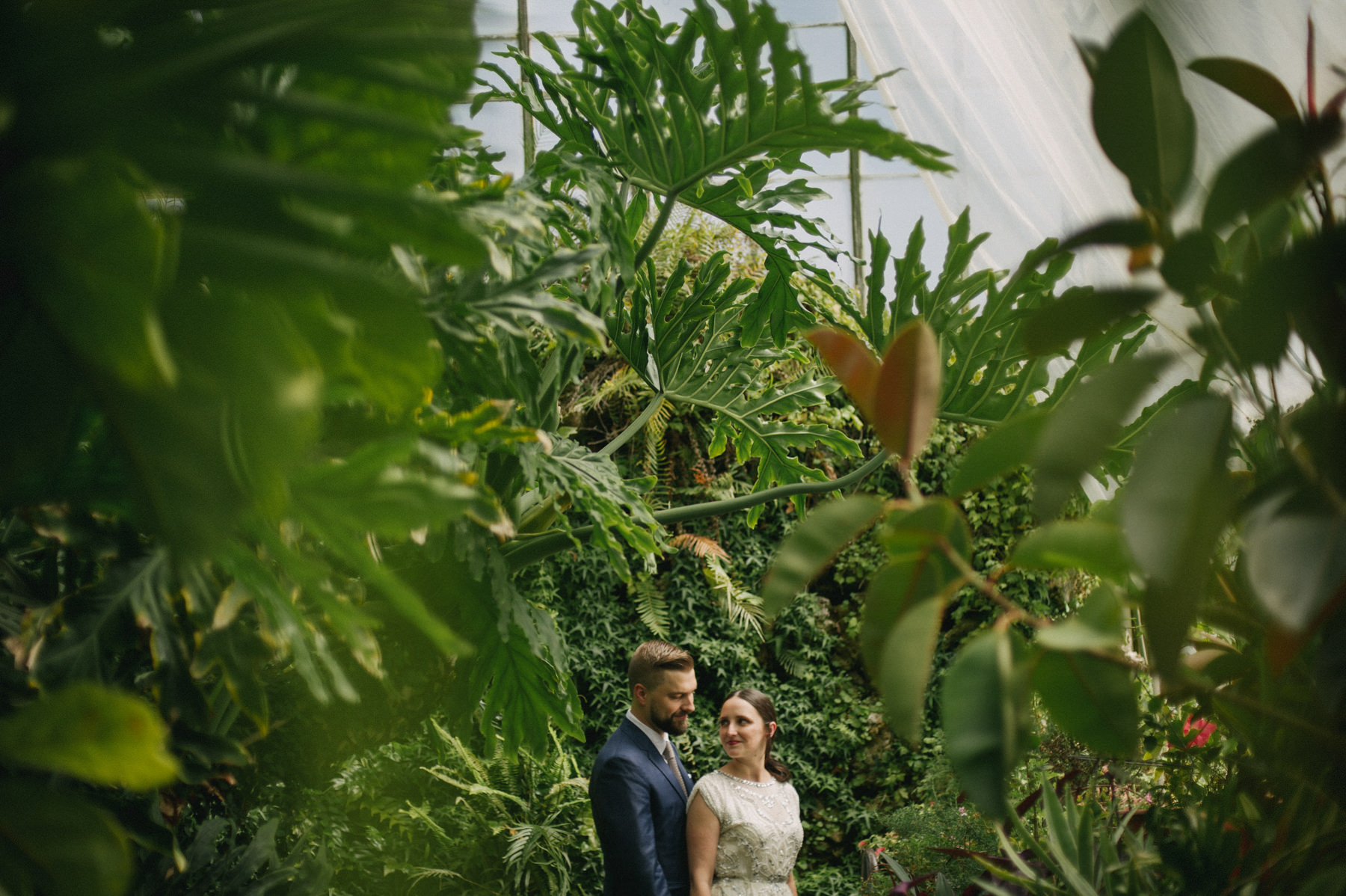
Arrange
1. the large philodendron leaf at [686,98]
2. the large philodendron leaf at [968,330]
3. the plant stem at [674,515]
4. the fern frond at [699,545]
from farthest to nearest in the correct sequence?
the fern frond at [699,545] → the large philodendron leaf at [968,330] → the large philodendron leaf at [686,98] → the plant stem at [674,515]

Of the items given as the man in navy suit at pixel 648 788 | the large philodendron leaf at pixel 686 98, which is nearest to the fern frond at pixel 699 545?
the man in navy suit at pixel 648 788

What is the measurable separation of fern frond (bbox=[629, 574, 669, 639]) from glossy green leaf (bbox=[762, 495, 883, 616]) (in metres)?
4.96

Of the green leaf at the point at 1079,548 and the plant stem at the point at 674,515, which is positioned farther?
the plant stem at the point at 674,515

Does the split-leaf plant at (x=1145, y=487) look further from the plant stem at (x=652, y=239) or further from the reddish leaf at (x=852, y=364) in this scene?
the plant stem at (x=652, y=239)

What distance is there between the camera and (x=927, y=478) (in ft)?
18.6

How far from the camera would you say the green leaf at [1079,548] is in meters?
0.29

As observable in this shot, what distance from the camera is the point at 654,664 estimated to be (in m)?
3.15

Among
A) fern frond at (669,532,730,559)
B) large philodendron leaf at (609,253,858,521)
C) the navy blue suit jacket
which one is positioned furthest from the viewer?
fern frond at (669,532,730,559)

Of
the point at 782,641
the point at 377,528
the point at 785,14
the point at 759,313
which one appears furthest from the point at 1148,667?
the point at 785,14

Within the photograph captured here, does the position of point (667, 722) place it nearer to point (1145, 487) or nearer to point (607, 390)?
point (607, 390)

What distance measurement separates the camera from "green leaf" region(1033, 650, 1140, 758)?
0.31m

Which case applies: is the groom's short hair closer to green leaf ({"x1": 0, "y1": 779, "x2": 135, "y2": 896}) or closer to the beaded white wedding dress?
the beaded white wedding dress

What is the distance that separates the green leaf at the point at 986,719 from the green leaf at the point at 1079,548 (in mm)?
32

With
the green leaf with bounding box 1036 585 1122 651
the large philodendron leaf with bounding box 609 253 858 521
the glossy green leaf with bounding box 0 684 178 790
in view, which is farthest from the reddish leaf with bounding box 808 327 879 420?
the large philodendron leaf with bounding box 609 253 858 521
